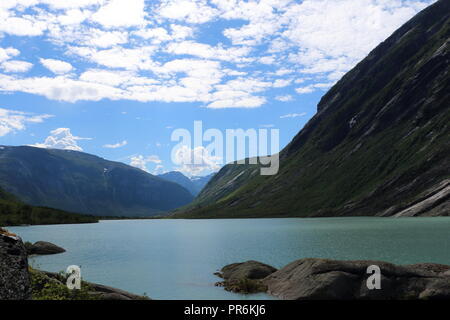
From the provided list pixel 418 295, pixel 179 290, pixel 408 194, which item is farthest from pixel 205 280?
pixel 408 194

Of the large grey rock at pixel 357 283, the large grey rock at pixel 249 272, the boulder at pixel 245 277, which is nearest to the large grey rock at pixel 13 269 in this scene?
the large grey rock at pixel 357 283

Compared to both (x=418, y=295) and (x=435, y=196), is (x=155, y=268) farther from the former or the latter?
(x=435, y=196)

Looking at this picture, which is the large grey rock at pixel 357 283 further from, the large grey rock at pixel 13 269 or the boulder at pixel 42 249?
the boulder at pixel 42 249

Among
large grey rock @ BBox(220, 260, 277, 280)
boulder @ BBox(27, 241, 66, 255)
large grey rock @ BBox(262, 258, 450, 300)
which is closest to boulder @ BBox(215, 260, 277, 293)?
large grey rock @ BBox(220, 260, 277, 280)

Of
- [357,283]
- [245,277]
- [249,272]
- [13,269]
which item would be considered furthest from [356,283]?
[13,269]

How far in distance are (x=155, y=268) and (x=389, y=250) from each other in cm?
3738

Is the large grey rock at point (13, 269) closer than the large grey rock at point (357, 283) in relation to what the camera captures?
Yes

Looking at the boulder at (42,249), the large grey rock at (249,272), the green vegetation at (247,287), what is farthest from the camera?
the boulder at (42,249)

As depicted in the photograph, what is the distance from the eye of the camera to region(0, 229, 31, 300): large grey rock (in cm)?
1528

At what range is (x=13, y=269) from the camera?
15.7m

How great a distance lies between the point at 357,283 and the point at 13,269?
82.1 ft

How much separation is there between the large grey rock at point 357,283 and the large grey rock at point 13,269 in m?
21.0

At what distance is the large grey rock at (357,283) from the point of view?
29.4m
